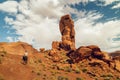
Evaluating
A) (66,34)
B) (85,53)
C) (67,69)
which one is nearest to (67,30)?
(66,34)

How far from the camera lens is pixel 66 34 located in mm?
61031

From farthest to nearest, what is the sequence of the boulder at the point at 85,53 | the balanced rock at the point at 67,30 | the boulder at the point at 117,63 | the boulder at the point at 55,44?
the balanced rock at the point at 67,30
the boulder at the point at 55,44
the boulder at the point at 85,53
the boulder at the point at 117,63

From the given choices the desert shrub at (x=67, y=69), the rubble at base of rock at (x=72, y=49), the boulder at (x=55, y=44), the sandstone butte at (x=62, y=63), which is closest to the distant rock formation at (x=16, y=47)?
the sandstone butte at (x=62, y=63)

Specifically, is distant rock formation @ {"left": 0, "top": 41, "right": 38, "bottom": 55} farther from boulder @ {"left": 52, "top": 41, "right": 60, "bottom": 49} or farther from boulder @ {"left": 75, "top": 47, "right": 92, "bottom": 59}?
boulder @ {"left": 75, "top": 47, "right": 92, "bottom": 59}

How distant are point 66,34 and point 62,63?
1349 centimetres

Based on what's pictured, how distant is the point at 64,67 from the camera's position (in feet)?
148

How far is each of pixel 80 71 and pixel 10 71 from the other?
16.8 meters

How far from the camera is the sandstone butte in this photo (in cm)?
3341

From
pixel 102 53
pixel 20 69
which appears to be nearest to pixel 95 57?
pixel 102 53

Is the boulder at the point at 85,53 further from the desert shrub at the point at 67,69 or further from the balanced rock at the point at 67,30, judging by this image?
the balanced rock at the point at 67,30

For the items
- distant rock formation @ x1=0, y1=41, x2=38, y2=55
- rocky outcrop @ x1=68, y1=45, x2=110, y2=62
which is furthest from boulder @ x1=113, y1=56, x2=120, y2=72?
distant rock formation @ x1=0, y1=41, x2=38, y2=55

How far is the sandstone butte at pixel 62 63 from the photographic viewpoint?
33406 mm

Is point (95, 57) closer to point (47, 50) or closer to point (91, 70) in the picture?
point (91, 70)

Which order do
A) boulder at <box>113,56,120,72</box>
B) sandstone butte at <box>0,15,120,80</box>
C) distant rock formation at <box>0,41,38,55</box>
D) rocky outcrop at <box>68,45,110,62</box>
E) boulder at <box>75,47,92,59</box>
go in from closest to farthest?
sandstone butte at <box>0,15,120,80</box> → boulder at <box>113,56,120,72</box> → rocky outcrop at <box>68,45,110,62</box> → boulder at <box>75,47,92,59</box> → distant rock formation at <box>0,41,38,55</box>
